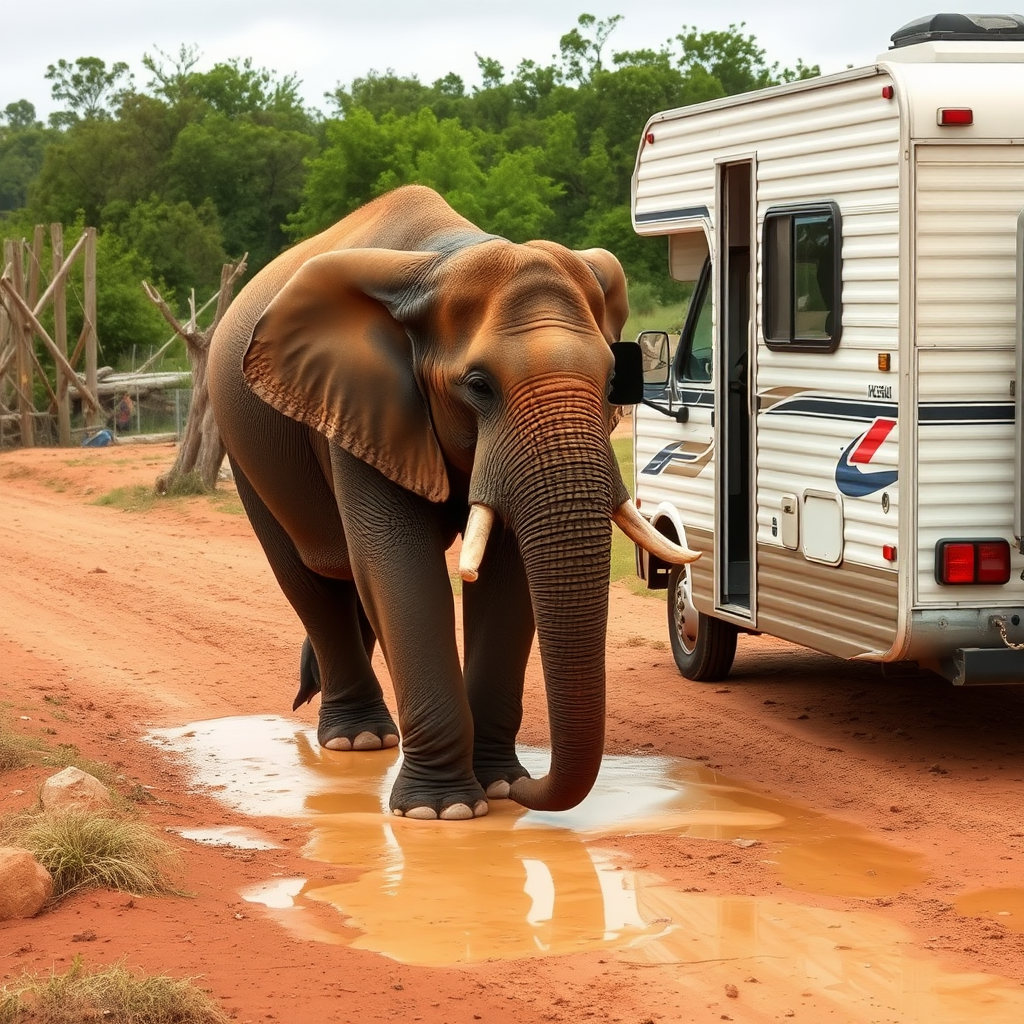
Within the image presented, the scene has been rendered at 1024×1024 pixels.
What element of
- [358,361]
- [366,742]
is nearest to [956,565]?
[358,361]

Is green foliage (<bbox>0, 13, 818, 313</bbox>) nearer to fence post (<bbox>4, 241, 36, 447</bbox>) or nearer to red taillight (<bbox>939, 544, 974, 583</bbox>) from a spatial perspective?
fence post (<bbox>4, 241, 36, 447</bbox>)

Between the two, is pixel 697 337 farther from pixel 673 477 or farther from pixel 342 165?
pixel 342 165

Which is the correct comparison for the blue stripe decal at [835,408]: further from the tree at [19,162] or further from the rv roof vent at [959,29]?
the tree at [19,162]

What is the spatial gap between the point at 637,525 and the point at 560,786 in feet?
3.69

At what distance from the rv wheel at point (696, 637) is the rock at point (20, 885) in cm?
558

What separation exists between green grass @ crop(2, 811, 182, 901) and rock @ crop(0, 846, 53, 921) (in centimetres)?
17

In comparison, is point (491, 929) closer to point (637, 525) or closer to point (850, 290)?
point (637, 525)

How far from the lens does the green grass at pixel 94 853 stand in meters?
6.10

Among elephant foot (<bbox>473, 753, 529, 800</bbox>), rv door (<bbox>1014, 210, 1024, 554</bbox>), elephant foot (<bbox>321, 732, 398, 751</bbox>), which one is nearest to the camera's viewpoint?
rv door (<bbox>1014, 210, 1024, 554</bbox>)

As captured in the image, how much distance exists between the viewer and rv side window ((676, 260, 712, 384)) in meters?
10.8

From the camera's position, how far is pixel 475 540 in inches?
272

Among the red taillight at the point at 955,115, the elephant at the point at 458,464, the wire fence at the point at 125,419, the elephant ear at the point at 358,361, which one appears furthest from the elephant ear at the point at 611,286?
the wire fence at the point at 125,419

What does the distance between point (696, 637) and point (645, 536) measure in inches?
150

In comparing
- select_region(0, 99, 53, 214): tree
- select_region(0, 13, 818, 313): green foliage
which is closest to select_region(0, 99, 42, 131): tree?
select_region(0, 99, 53, 214): tree
